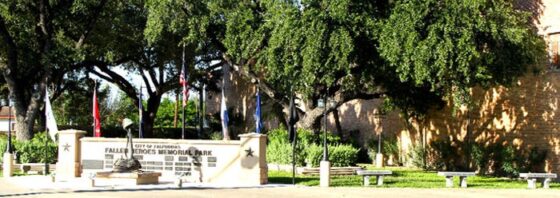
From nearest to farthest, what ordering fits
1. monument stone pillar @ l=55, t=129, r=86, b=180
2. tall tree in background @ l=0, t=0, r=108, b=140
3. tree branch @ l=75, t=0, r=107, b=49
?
monument stone pillar @ l=55, t=129, r=86, b=180 → tall tree in background @ l=0, t=0, r=108, b=140 → tree branch @ l=75, t=0, r=107, b=49

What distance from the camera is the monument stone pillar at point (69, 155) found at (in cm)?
2452

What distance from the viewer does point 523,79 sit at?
98.3 feet

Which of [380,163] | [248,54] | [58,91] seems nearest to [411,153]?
[380,163]

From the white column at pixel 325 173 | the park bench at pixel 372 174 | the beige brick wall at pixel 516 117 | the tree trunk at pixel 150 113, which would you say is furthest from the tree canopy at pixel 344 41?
the tree trunk at pixel 150 113

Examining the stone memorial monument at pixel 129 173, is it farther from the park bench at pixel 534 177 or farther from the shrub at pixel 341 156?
the park bench at pixel 534 177

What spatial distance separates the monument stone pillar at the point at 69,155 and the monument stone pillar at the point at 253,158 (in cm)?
541

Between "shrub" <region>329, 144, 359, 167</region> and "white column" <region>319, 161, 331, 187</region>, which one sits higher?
"shrub" <region>329, 144, 359, 167</region>

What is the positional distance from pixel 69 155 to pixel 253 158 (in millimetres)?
6061

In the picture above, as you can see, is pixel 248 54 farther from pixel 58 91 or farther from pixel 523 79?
pixel 58 91

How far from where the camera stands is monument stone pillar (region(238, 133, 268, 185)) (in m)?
23.4

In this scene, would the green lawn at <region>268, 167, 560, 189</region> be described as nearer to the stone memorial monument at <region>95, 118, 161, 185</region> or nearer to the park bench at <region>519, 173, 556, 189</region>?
the park bench at <region>519, 173, 556, 189</region>

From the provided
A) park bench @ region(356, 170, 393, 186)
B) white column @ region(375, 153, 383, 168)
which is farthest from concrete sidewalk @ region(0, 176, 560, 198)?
white column @ region(375, 153, 383, 168)

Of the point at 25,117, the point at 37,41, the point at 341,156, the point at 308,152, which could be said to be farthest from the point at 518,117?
the point at 37,41

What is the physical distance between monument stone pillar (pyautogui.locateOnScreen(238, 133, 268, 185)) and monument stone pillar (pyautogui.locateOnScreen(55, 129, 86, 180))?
541 centimetres
